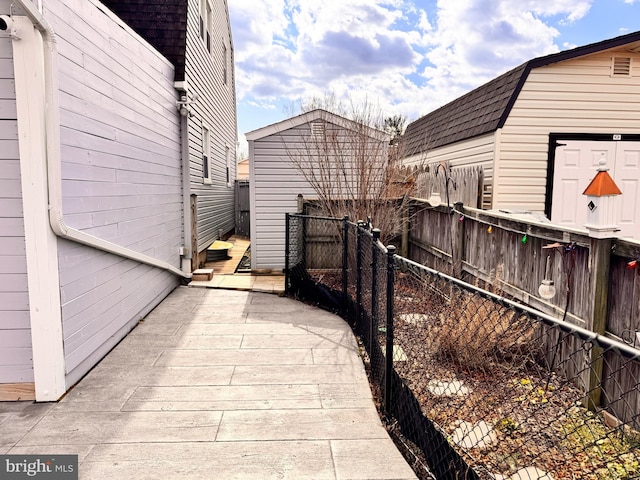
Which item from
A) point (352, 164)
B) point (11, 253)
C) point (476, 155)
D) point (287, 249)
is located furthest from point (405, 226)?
point (11, 253)

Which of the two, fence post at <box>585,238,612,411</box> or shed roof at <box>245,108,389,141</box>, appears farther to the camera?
shed roof at <box>245,108,389,141</box>

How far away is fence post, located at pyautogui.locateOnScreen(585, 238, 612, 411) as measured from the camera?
3.27 meters

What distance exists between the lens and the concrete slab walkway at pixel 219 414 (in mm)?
2756

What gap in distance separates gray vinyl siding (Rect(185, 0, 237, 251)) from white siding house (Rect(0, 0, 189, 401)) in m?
3.02

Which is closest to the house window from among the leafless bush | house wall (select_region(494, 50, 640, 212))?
the leafless bush

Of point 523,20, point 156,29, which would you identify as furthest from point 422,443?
point 523,20

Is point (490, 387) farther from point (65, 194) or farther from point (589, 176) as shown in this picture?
point (589, 176)

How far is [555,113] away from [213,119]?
772cm

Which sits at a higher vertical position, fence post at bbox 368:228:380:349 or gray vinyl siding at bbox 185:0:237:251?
gray vinyl siding at bbox 185:0:237:251

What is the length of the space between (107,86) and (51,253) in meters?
2.13

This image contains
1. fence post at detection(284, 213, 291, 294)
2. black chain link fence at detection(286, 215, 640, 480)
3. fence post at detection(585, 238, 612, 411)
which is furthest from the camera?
fence post at detection(284, 213, 291, 294)

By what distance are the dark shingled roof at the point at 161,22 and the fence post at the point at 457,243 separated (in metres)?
5.03

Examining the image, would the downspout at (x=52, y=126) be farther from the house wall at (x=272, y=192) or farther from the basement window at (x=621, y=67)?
the basement window at (x=621, y=67)

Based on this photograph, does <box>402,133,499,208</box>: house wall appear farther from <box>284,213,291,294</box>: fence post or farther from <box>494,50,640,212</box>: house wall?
<box>284,213,291,294</box>: fence post
